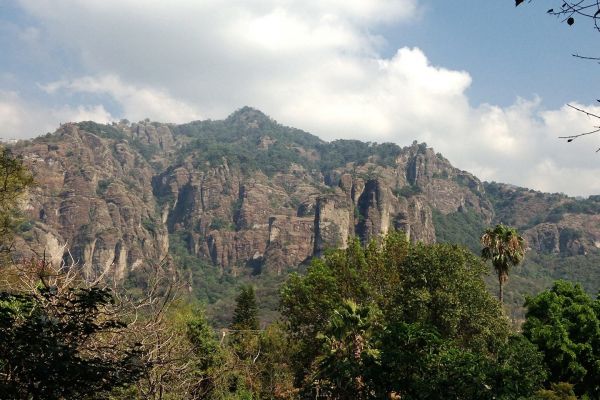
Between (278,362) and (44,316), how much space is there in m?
43.3

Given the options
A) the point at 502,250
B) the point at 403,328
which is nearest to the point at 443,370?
the point at 403,328

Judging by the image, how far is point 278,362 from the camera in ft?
162

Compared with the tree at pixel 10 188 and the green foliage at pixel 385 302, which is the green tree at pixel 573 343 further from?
the tree at pixel 10 188

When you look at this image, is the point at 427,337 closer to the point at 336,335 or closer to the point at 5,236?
the point at 336,335

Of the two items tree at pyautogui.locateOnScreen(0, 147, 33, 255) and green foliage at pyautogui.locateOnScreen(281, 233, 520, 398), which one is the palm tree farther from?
tree at pyautogui.locateOnScreen(0, 147, 33, 255)

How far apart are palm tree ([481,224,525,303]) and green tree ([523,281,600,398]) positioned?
8195mm

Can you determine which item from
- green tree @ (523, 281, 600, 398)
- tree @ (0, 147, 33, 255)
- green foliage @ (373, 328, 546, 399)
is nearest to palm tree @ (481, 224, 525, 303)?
green tree @ (523, 281, 600, 398)

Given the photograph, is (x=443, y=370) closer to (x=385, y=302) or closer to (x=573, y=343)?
(x=385, y=302)

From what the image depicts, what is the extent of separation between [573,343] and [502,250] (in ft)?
37.1

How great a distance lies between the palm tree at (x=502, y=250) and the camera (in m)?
40.1

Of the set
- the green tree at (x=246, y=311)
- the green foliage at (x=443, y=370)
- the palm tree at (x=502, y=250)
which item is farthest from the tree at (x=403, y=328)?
the green tree at (x=246, y=311)

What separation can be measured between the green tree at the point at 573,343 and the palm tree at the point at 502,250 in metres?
8.20

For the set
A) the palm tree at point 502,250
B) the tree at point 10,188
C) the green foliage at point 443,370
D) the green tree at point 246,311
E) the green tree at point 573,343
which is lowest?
the green tree at point 246,311

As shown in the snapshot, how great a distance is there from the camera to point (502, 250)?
132 feet
